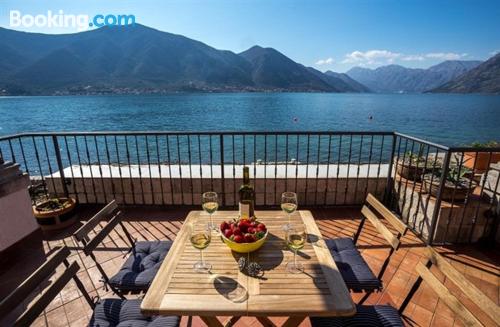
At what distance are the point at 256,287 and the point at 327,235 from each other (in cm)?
229

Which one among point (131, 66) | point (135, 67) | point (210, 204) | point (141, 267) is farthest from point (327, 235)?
point (131, 66)

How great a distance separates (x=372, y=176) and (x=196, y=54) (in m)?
135

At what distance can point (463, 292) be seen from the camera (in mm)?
1294

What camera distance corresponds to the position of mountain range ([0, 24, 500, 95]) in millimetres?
85500

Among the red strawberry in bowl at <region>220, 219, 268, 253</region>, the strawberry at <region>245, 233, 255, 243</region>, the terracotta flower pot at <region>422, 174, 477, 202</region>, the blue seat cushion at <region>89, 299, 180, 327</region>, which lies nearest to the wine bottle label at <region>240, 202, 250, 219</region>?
the red strawberry in bowl at <region>220, 219, 268, 253</region>

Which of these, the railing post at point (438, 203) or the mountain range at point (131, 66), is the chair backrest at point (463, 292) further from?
the mountain range at point (131, 66)

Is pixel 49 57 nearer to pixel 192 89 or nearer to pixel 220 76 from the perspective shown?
pixel 192 89

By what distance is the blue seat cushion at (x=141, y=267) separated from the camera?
191 cm

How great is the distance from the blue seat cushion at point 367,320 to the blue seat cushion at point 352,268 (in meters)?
0.22

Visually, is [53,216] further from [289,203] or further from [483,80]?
[483,80]

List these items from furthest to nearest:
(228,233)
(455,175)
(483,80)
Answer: (483,80)
(455,175)
(228,233)

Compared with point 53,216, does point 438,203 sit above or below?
above

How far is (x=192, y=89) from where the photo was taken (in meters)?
101

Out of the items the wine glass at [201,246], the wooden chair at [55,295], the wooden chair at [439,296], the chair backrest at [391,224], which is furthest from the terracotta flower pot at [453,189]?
the wooden chair at [55,295]
